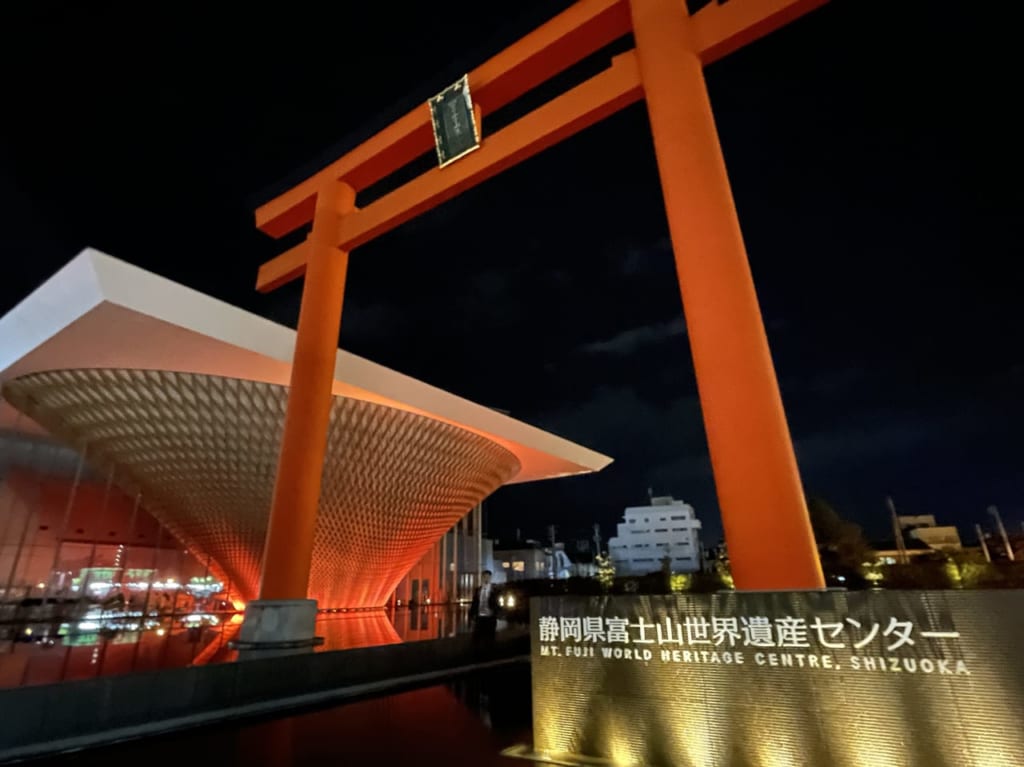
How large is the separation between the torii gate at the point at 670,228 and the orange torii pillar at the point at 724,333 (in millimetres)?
13

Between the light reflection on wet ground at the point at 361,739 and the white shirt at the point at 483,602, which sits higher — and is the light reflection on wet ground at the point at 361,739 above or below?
below

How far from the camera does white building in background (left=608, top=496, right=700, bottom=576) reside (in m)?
48.8

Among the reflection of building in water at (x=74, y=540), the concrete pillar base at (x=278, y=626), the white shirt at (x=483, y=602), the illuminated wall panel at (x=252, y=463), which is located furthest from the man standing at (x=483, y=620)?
the reflection of building in water at (x=74, y=540)

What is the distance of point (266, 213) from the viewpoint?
37.7ft

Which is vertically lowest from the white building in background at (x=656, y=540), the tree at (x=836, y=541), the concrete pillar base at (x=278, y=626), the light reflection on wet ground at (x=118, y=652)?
the light reflection on wet ground at (x=118, y=652)

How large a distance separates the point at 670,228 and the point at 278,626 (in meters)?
7.67

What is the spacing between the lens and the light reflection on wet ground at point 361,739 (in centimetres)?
417

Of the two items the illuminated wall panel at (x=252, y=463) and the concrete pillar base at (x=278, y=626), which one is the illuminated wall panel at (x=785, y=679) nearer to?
the concrete pillar base at (x=278, y=626)

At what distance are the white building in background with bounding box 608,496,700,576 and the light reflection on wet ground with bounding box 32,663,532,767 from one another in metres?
45.2

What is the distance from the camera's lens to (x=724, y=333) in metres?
5.18

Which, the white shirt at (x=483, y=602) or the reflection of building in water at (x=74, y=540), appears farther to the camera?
the reflection of building in water at (x=74, y=540)

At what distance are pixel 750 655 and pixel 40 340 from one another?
42.1ft

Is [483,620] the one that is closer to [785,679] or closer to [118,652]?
[118,652]

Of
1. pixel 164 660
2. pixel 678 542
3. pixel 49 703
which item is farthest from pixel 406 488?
pixel 678 542
